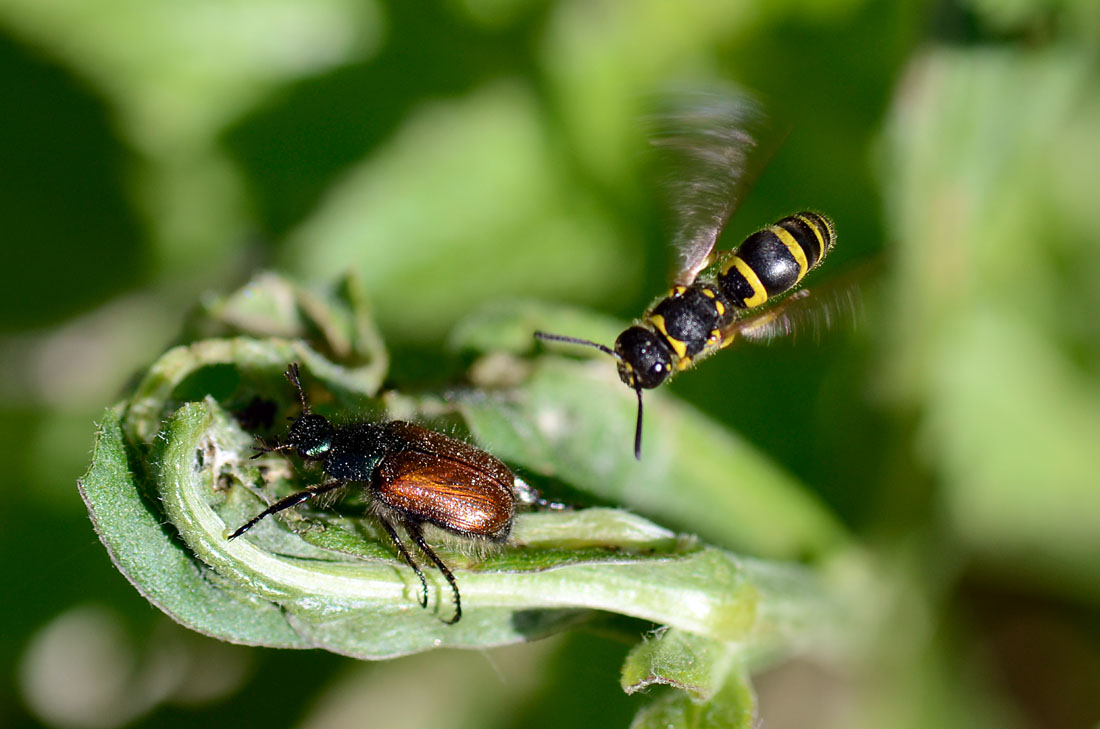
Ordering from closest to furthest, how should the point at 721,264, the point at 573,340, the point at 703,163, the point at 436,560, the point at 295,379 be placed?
the point at 436,560 → the point at 295,379 → the point at 573,340 → the point at 703,163 → the point at 721,264

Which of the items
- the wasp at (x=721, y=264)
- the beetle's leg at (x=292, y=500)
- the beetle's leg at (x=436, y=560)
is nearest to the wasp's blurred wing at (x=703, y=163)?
the wasp at (x=721, y=264)

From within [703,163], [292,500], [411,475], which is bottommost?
[411,475]

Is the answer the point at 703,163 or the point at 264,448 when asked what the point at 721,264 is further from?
the point at 264,448

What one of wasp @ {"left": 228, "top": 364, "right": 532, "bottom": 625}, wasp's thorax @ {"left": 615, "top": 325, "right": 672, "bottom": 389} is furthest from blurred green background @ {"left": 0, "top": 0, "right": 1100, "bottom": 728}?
wasp's thorax @ {"left": 615, "top": 325, "right": 672, "bottom": 389}

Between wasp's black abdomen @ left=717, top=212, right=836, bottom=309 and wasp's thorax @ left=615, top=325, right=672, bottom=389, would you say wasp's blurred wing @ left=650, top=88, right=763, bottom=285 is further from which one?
wasp's thorax @ left=615, top=325, right=672, bottom=389

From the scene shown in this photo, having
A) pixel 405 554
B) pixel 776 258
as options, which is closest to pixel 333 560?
pixel 405 554

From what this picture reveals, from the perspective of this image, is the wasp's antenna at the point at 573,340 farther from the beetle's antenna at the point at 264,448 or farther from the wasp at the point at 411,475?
the beetle's antenna at the point at 264,448
